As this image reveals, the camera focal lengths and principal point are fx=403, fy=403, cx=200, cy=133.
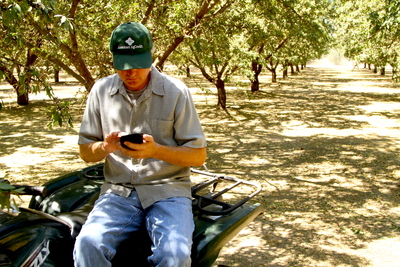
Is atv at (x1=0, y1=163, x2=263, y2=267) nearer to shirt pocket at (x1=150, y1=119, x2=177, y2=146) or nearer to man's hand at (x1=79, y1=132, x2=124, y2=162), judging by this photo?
man's hand at (x1=79, y1=132, x2=124, y2=162)

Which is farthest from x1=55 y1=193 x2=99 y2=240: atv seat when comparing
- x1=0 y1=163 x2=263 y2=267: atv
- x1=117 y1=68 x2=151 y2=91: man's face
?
x1=117 y1=68 x2=151 y2=91: man's face

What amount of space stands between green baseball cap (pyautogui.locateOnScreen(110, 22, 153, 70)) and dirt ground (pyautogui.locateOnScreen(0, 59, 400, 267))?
2.42 meters

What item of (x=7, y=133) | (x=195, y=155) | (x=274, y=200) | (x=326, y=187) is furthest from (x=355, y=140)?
(x=7, y=133)

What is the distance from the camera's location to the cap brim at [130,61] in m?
2.19

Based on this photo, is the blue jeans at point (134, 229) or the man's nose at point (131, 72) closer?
the blue jeans at point (134, 229)

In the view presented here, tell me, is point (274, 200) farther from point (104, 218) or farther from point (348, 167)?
point (104, 218)

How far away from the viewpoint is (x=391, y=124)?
40.2 feet

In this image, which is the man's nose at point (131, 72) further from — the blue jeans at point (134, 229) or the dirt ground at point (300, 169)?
the dirt ground at point (300, 169)

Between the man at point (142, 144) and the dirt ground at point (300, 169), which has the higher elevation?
the man at point (142, 144)

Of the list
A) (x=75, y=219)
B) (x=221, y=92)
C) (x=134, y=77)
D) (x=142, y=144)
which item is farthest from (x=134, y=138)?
(x=221, y=92)

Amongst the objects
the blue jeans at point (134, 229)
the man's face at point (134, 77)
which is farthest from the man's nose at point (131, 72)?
the blue jeans at point (134, 229)

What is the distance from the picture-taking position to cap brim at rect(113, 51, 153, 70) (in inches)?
86.1

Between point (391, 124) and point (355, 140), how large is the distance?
311 cm

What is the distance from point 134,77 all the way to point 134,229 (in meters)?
0.84
